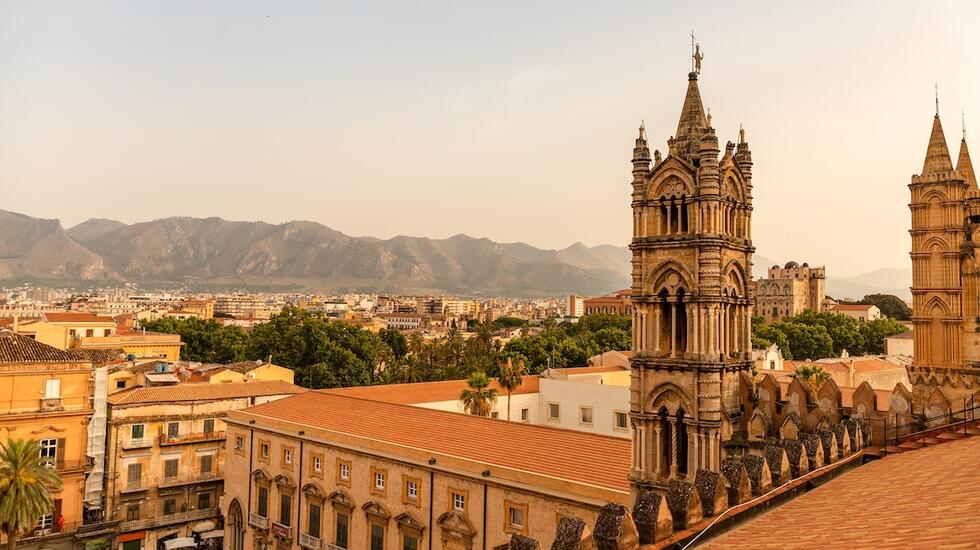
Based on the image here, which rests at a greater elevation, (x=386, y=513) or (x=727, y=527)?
(x=727, y=527)

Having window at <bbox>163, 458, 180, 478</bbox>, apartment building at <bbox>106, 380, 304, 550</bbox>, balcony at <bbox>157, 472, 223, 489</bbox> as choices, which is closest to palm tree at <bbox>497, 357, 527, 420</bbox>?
apartment building at <bbox>106, 380, 304, 550</bbox>

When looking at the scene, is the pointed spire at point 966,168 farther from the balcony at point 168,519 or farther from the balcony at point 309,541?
the balcony at point 168,519

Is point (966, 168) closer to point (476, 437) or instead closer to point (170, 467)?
point (476, 437)

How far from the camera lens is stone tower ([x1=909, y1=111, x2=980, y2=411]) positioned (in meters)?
29.7

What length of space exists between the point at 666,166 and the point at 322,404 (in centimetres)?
3040

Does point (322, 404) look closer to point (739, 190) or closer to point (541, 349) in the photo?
point (739, 190)

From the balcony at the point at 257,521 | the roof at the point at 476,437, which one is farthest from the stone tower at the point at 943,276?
the balcony at the point at 257,521

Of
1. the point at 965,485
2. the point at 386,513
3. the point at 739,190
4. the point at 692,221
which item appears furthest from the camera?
the point at 386,513

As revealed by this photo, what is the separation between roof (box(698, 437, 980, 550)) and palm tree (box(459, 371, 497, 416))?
36.1 m

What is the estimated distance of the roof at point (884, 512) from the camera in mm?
9258

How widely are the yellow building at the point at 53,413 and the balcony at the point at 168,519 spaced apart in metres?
4.01

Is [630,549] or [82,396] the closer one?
[630,549]

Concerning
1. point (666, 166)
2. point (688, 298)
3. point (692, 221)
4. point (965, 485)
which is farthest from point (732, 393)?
point (965, 485)

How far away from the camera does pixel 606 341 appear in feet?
338
